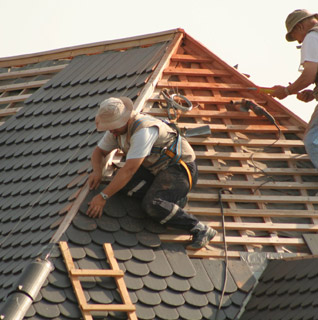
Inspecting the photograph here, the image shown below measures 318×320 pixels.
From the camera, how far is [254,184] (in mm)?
9562

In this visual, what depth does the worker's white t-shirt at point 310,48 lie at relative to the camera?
30.3ft

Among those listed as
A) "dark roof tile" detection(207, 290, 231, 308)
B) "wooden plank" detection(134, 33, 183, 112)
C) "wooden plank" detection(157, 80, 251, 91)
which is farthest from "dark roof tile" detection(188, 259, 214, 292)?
"wooden plank" detection(157, 80, 251, 91)

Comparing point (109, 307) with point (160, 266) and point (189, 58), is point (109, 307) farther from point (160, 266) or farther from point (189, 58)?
point (189, 58)

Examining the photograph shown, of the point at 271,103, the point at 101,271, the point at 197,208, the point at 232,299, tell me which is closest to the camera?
the point at 101,271

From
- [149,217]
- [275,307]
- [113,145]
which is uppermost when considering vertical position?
[113,145]

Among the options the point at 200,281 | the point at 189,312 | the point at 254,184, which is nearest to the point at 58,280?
the point at 189,312

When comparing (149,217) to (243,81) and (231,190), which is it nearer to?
(231,190)

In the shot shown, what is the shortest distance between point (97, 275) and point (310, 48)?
3.05 meters

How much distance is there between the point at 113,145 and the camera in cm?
884

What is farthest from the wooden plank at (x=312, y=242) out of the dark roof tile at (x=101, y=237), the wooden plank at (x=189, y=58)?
the wooden plank at (x=189, y=58)

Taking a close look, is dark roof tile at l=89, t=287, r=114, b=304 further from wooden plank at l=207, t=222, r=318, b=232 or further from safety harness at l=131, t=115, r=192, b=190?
wooden plank at l=207, t=222, r=318, b=232

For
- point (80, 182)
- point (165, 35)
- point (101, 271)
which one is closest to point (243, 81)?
point (165, 35)

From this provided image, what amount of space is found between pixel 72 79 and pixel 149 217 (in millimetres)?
2557

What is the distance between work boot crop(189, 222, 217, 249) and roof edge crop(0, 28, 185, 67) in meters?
2.53
